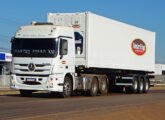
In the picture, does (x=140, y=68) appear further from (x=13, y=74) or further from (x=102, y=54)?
(x=13, y=74)

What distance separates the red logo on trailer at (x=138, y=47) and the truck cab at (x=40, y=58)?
384 inches

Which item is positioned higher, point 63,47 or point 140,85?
point 63,47

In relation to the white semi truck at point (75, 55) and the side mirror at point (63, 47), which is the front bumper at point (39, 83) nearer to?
the white semi truck at point (75, 55)

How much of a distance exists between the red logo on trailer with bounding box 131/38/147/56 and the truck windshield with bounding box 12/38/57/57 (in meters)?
10.6

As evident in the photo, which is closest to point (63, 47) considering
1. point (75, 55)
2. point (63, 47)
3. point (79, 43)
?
point (63, 47)

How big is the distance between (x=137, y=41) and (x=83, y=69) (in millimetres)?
8789

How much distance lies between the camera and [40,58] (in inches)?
789

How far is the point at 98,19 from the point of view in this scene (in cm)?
2391

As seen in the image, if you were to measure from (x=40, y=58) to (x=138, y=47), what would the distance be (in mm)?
12299

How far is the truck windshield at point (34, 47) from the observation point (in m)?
20.0

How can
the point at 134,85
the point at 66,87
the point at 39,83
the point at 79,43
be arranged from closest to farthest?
the point at 39,83 → the point at 66,87 → the point at 79,43 → the point at 134,85

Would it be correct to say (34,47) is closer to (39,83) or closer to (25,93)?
(39,83)

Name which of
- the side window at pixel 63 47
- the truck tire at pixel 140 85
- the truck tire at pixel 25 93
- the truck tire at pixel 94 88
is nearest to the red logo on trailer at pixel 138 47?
the truck tire at pixel 140 85

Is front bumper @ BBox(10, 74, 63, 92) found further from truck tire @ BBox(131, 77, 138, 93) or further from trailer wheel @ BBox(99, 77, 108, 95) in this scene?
truck tire @ BBox(131, 77, 138, 93)
